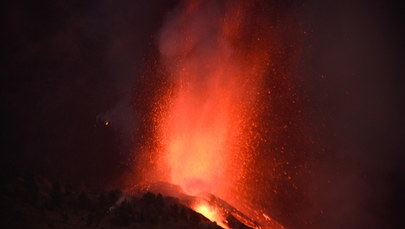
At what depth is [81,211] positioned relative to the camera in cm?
1150

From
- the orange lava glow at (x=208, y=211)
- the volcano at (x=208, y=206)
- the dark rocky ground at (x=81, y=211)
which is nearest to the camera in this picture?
the dark rocky ground at (x=81, y=211)

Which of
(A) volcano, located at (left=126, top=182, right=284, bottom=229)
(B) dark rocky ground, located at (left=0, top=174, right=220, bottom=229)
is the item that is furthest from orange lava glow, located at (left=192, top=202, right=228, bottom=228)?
(B) dark rocky ground, located at (left=0, top=174, right=220, bottom=229)

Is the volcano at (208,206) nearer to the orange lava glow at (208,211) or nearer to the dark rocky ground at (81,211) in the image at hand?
the orange lava glow at (208,211)

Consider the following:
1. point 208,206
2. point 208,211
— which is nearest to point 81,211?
point 208,211

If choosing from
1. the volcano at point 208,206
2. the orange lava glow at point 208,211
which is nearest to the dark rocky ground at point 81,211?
the orange lava glow at point 208,211

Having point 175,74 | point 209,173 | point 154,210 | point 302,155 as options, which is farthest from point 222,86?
point 154,210

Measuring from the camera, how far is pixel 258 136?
29.7 m

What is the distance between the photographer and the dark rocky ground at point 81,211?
10.0 metres

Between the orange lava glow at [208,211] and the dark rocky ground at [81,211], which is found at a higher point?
the orange lava glow at [208,211]

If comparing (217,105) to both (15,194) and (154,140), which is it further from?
(15,194)

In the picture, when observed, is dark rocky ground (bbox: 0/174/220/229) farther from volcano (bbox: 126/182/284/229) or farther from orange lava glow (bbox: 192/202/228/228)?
volcano (bbox: 126/182/284/229)

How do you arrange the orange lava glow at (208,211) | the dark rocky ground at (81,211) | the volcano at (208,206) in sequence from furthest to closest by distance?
the orange lava glow at (208,211) < the volcano at (208,206) < the dark rocky ground at (81,211)

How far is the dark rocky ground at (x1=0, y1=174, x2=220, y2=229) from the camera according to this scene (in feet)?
32.9

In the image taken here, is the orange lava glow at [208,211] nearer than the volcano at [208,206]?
No
